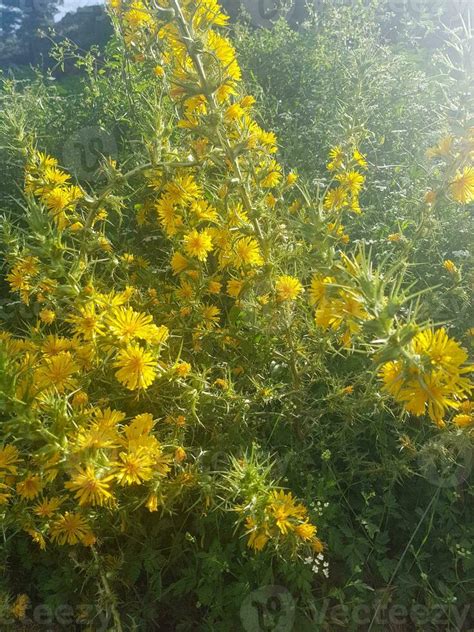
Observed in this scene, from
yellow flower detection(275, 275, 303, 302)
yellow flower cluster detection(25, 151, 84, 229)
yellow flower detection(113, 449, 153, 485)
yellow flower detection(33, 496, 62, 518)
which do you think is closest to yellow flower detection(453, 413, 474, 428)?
yellow flower detection(275, 275, 303, 302)

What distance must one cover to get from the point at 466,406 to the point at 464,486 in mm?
686

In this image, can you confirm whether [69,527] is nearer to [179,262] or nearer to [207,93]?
[179,262]

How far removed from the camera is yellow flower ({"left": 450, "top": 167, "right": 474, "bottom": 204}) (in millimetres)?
1913

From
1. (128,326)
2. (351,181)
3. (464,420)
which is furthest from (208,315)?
(464,420)

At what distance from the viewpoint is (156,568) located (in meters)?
2.03

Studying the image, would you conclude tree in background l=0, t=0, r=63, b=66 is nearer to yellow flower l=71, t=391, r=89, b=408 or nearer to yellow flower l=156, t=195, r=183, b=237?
yellow flower l=156, t=195, r=183, b=237

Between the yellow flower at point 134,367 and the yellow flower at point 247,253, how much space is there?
57 centimetres

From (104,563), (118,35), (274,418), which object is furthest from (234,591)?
(118,35)

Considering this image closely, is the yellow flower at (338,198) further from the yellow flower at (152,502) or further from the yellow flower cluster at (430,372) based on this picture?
the yellow flower at (152,502)

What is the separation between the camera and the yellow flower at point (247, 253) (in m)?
2.01

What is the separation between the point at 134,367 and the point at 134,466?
0.27m

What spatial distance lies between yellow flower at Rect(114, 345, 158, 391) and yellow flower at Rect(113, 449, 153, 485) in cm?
18

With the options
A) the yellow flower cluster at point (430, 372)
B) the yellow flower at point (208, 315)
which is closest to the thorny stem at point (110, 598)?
the yellow flower at point (208, 315)

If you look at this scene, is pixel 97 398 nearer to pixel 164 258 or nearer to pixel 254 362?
pixel 254 362
